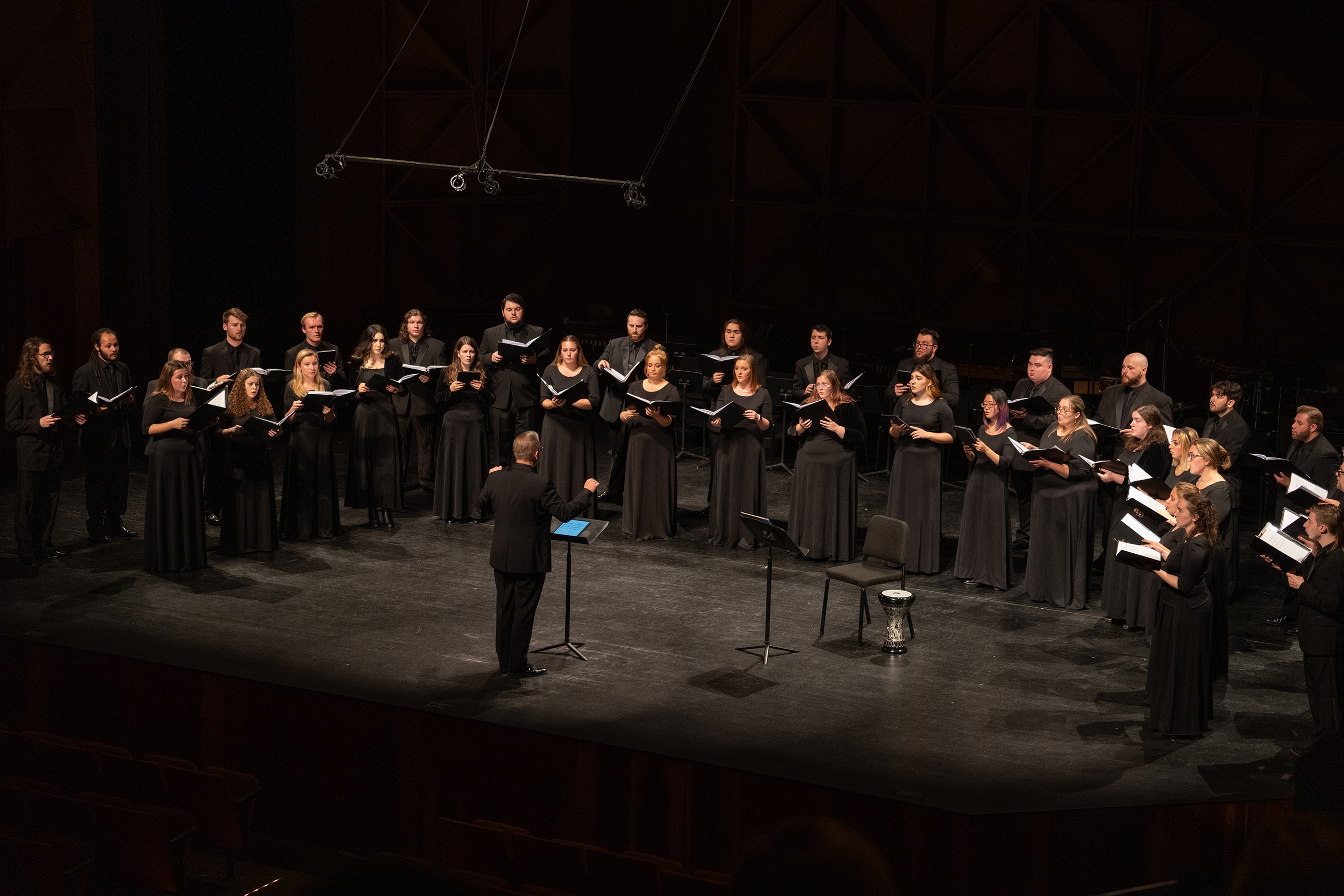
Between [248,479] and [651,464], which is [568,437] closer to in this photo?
[651,464]

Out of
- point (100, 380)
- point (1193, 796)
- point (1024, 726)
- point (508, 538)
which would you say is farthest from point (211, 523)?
point (1193, 796)

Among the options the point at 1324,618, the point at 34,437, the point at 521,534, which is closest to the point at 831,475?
the point at 521,534

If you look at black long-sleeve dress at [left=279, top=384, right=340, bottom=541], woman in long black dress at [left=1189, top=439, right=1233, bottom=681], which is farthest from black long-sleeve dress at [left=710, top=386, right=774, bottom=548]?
woman in long black dress at [left=1189, top=439, right=1233, bottom=681]

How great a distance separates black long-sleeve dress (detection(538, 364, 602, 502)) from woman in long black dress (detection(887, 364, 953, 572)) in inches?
99.6

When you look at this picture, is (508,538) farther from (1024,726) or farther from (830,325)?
(830,325)

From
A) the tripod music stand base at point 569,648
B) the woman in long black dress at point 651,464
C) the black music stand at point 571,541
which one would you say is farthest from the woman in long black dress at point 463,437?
the tripod music stand base at point 569,648

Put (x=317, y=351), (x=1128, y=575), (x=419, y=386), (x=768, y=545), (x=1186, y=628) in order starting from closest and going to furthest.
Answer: (x=1186, y=628) → (x=768, y=545) → (x=1128, y=575) → (x=317, y=351) → (x=419, y=386)

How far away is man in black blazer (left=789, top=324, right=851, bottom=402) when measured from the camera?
11867 mm

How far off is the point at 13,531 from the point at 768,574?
624 centimetres

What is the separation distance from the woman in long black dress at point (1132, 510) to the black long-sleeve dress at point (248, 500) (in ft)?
19.5

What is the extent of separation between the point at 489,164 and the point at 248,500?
6.69 m

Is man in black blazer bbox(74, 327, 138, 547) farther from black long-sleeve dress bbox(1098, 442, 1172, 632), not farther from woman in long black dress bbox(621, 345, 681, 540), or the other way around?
black long-sleeve dress bbox(1098, 442, 1172, 632)

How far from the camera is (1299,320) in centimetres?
1455

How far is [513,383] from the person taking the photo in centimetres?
1196
